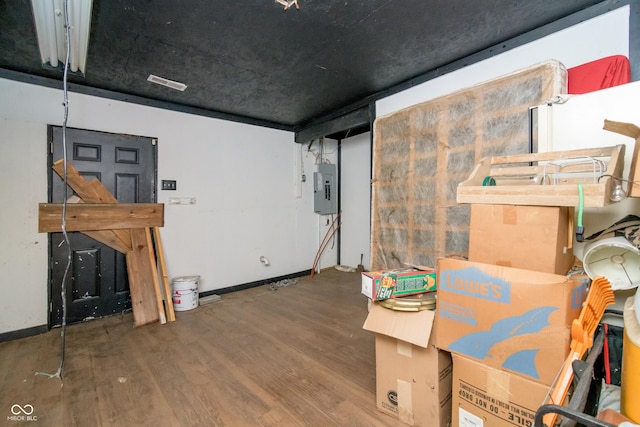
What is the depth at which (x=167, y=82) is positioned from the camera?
112 inches

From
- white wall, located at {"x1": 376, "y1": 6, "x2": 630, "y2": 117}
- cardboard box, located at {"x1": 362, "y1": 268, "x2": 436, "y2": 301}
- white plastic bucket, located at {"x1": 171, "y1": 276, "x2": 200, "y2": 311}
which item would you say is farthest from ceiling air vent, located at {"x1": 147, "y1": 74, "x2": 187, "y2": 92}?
cardboard box, located at {"x1": 362, "y1": 268, "x2": 436, "y2": 301}

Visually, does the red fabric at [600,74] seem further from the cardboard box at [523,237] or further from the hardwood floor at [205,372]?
the hardwood floor at [205,372]

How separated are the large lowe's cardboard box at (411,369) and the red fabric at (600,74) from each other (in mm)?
1781

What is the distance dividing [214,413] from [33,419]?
102cm

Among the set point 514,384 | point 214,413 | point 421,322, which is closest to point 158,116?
point 214,413

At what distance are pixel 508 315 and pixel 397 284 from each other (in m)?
0.51

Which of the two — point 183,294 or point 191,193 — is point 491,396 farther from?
point 191,193

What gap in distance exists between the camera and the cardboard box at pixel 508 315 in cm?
104

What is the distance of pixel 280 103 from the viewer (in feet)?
11.5

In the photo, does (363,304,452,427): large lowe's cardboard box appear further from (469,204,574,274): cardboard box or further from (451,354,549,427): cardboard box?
(469,204,574,274): cardboard box

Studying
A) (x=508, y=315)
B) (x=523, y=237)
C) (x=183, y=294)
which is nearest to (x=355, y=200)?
(x=183, y=294)

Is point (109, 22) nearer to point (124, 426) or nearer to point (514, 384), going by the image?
point (124, 426)

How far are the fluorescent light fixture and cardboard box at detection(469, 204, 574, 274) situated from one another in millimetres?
2587

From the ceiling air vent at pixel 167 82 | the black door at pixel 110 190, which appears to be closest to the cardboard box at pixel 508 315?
the ceiling air vent at pixel 167 82
